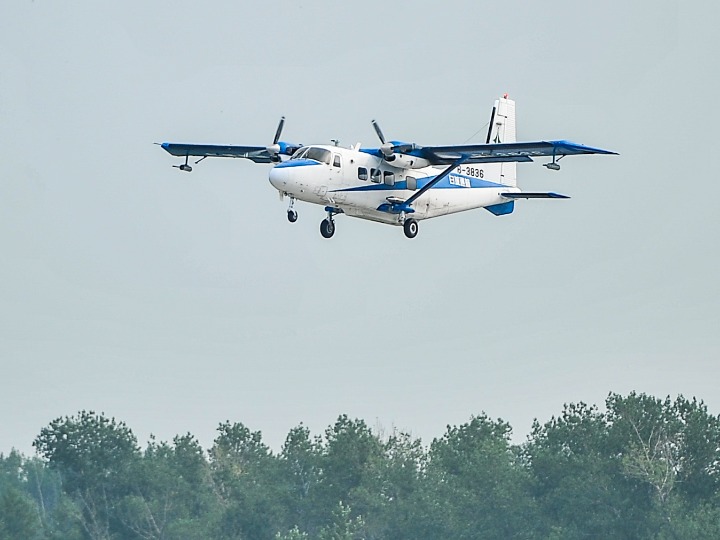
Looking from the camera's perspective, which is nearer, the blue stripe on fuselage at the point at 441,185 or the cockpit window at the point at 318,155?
the cockpit window at the point at 318,155

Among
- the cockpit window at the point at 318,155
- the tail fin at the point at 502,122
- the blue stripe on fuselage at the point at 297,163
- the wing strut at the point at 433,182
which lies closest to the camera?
the blue stripe on fuselage at the point at 297,163

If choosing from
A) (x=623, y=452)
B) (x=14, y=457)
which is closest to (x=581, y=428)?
(x=623, y=452)

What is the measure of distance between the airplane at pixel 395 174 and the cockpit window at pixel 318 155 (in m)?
0.04

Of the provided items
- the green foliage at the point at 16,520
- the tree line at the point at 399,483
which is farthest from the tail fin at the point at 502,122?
the green foliage at the point at 16,520

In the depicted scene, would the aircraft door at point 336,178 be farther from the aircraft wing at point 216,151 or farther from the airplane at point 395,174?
the aircraft wing at point 216,151

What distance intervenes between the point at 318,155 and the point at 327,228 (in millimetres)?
3042

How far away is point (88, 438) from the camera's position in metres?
113

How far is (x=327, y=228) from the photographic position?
59562mm

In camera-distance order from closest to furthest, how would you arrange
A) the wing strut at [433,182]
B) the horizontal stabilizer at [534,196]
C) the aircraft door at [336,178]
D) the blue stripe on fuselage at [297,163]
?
the blue stripe on fuselage at [297,163] → the aircraft door at [336,178] → the wing strut at [433,182] → the horizontal stabilizer at [534,196]

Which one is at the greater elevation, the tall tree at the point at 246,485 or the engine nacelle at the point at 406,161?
the engine nacelle at the point at 406,161

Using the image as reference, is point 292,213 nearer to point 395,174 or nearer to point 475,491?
point 395,174

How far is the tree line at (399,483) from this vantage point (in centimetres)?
9925

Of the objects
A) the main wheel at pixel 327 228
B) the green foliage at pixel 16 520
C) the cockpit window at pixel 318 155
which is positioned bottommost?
the green foliage at pixel 16 520

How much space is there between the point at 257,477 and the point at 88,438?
12.5m
